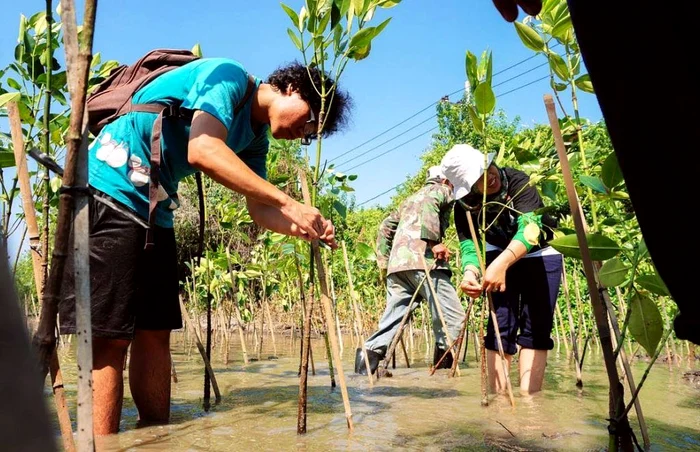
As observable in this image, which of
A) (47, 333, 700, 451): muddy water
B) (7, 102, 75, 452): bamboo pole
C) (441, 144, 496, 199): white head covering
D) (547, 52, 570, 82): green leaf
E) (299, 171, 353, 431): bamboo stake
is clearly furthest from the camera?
(441, 144, 496, 199): white head covering

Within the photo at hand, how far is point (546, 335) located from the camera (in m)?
3.48

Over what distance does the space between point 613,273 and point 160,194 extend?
1563mm

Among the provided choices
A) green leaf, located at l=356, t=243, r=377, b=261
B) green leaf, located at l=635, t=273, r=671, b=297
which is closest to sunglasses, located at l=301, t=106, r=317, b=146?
green leaf, located at l=635, t=273, r=671, b=297

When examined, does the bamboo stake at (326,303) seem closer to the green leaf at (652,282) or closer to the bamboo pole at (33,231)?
the bamboo pole at (33,231)

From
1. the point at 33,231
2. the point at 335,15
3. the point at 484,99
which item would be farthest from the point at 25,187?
the point at 484,99

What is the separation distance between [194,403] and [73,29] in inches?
110

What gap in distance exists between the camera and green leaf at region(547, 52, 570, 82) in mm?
2301

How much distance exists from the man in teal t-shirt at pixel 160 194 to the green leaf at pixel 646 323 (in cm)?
121

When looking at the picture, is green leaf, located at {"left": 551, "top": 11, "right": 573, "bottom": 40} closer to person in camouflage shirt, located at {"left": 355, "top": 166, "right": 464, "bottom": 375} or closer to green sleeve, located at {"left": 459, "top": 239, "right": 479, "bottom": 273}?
green sleeve, located at {"left": 459, "top": 239, "right": 479, "bottom": 273}

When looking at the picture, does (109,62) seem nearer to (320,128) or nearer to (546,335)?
(320,128)

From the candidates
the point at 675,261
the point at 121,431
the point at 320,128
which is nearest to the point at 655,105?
the point at 675,261

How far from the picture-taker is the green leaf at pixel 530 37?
2354 millimetres

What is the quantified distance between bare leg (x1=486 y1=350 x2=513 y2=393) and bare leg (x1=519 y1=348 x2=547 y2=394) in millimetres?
104

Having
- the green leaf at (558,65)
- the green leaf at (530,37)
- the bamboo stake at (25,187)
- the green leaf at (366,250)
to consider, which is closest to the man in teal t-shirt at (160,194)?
the bamboo stake at (25,187)
